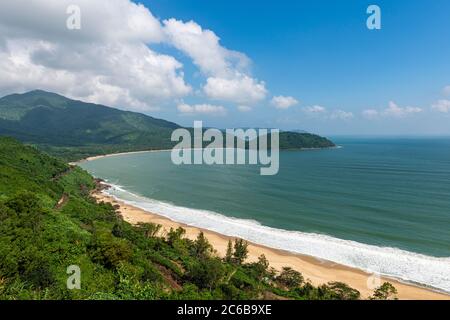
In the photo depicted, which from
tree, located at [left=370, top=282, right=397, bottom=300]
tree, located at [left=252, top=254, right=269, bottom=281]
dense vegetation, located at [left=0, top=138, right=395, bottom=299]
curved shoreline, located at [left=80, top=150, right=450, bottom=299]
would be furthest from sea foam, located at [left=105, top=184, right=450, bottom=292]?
tree, located at [left=252, top=254, right=269, bottom=281]

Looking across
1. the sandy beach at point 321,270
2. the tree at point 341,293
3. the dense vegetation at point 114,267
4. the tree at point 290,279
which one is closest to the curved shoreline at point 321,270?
the sandy beach at point 321,270

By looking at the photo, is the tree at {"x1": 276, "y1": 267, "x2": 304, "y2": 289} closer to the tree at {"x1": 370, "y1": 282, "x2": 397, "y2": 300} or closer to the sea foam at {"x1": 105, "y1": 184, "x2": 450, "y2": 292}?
the tree at {"x1": 370, "y1": 282, "x2": 397, "y2": 300}

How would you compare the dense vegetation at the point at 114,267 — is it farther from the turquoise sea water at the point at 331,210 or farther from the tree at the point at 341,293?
the turquoise sea water at the point at 331,210

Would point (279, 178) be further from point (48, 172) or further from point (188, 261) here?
point (188, 261)

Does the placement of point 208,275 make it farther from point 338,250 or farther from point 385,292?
point 338,250

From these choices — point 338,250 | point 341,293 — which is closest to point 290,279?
point 341,293

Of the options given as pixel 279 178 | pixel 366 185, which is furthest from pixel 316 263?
pixel 279 178
